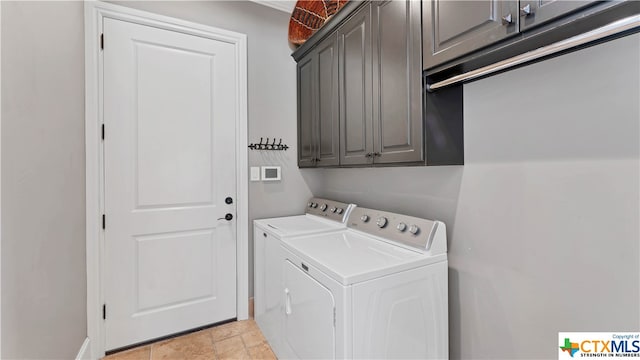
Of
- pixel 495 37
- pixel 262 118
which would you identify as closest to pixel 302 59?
pixel 262 118

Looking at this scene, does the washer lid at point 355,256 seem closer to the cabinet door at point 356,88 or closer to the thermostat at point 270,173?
the cabinet door at point 356,88

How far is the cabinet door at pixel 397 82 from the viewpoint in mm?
1393

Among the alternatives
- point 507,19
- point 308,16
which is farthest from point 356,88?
point 308,16

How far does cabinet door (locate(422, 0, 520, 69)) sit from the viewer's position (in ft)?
3.39

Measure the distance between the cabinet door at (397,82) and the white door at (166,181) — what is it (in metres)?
1.30

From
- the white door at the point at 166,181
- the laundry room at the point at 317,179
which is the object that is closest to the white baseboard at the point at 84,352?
the laundry room at the point at 317,179

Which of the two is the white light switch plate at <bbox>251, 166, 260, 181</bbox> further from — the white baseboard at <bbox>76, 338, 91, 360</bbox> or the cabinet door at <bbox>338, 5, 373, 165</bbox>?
the white baseboard at <bbox>76, 338, 91, 360</bbox>

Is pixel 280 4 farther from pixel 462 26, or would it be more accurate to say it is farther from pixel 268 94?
pixel 462 26

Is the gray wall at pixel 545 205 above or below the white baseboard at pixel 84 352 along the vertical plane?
above

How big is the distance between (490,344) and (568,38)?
1381mm

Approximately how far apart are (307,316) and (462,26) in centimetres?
Answer: 151

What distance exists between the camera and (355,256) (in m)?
1.46

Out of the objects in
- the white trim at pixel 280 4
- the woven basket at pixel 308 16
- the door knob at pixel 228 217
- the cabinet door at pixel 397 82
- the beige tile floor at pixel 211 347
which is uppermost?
the white trim at pixel 280 4

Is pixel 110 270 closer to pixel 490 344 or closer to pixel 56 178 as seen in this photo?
pixel 56 178
